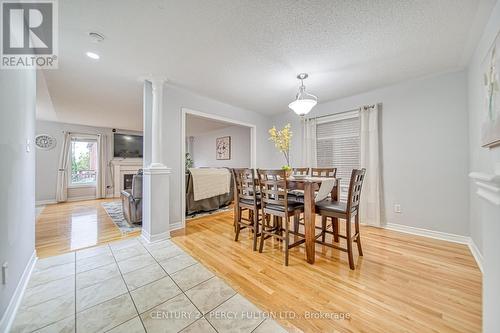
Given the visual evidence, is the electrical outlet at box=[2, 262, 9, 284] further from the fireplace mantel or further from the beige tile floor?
the fireplace mantel

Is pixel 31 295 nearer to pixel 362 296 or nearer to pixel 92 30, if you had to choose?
pixel 92 30

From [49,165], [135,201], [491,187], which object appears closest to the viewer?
[491,187]

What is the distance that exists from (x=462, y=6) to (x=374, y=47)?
24.8 inches

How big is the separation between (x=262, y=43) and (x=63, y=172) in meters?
6.90

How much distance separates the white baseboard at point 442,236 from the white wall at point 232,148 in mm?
3962

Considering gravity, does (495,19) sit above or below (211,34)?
below

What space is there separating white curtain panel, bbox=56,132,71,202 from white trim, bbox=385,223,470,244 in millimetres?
8212

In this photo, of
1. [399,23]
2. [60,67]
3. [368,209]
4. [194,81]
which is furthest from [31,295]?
[368,209]

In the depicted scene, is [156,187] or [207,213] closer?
[156,187]

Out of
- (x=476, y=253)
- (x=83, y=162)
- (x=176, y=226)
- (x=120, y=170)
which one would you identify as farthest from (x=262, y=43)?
(x=83, y=162)

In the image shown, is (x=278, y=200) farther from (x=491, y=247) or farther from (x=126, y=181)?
(x=126, y=181)

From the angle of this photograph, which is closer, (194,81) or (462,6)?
(462,6)

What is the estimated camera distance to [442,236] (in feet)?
8.56

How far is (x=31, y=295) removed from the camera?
1.51 meters
